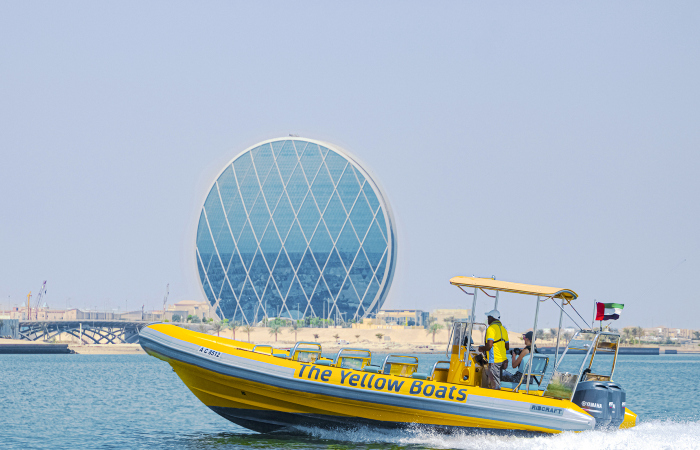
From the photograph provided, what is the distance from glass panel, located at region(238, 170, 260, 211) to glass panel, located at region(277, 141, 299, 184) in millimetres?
4060

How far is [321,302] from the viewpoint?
11850 centimetres

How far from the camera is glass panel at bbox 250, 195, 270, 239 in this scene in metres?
120

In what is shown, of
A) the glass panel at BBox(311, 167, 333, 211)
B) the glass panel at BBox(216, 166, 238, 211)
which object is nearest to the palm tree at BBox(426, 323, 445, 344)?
the glass panel at BBox(311, 167, 333, 211)

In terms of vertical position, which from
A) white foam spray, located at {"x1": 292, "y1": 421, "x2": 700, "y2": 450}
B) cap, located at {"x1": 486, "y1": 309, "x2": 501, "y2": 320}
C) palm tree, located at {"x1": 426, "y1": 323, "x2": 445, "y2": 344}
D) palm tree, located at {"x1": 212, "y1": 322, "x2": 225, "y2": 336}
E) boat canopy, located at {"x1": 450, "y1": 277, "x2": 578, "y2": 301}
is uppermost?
boat canopy, located at {"x1": 450, "y1": 277, "x2": 578, "y2": 301}

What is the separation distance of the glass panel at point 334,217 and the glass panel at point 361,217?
1.37 meters

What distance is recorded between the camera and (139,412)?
2314cm

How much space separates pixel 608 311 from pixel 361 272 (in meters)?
103

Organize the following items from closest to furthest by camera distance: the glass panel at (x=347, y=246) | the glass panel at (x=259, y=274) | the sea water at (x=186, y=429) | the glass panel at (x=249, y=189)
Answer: the sea water at (x=186, y=429)
the glass panel at (x=347, y=246)
the glass panel at (x=259, y=274)
the glass panel at (x=249, y=189)

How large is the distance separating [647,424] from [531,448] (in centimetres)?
236

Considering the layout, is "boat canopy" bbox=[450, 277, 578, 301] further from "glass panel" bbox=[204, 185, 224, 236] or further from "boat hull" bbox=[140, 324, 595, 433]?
"glass panel" bbox=[204, 185, 224, 236]

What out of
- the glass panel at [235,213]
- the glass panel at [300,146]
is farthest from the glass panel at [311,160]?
the glass panel at [235,213]

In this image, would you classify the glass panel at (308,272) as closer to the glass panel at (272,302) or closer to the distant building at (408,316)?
the glass panel at (272,302)

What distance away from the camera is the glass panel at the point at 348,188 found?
385 ft

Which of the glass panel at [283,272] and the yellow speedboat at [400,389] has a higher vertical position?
the glass panel at [283,272]
